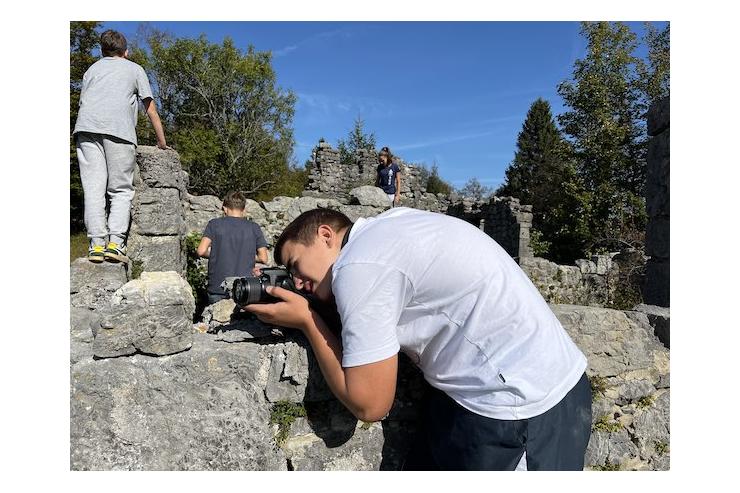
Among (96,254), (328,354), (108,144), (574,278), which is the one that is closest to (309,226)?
(328,354)

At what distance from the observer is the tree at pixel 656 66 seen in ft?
59.9

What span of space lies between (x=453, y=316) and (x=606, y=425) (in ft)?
4.67

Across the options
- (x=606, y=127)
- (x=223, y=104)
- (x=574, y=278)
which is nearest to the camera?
(x=574, y=278)

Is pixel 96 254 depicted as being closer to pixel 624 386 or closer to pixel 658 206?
pixel 624 386

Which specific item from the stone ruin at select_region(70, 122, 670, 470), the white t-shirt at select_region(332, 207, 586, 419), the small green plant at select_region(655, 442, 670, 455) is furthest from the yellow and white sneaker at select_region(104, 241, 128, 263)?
the small green plant at select_region(655, 442, 670, 455)

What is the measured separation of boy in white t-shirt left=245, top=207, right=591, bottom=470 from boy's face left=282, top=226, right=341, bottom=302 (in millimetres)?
111

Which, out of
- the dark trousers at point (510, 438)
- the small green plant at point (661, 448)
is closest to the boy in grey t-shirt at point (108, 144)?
the dark trousers at point (510, 438)

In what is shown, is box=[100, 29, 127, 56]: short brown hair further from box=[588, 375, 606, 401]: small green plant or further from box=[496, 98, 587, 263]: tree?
box=[496, 98, 587, 263]: tree

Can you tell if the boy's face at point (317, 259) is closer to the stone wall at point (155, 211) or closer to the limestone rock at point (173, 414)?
the limestone rock at point (173, 414)

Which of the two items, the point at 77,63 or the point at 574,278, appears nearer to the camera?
the point at 574,278

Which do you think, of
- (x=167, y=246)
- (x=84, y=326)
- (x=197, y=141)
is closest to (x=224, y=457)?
(x=84, y=326)

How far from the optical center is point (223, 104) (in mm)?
23062

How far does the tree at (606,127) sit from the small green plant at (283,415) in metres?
17.7

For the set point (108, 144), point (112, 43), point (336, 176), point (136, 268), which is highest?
point (336, 176)
